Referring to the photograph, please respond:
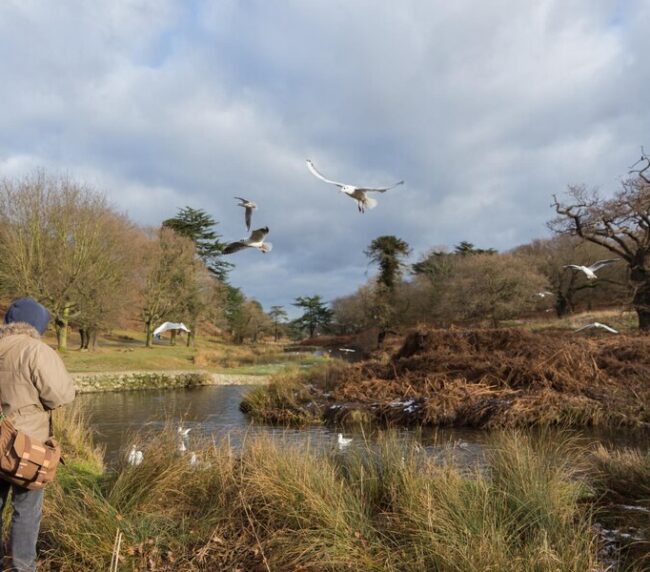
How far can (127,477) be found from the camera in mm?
4570

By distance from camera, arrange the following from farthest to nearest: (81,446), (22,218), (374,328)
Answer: (374,328) < (22,218) < (81,446)

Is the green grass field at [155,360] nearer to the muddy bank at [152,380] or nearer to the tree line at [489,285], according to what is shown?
the muddy bank at [152,380]

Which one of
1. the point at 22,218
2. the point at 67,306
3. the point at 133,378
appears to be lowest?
the point at 133,378

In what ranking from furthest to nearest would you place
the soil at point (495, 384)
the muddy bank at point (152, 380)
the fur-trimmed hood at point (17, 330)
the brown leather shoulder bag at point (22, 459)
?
the muddy bank at point (152, 380), the soil at point (495, 384), the fur-trimmed hood at point (17, 330), the brown leather shoulder bag at point (22, 459)

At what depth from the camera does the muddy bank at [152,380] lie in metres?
24.8

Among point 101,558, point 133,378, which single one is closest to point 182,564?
A: point 101,558

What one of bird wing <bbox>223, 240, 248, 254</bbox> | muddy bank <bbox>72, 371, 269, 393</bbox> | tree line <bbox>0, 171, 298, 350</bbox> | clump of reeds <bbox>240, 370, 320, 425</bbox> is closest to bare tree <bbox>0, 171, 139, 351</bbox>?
tree line <bbox>0, 171, 298, 350</bbox>

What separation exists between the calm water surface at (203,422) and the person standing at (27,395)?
3116mm

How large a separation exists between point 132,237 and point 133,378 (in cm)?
1573

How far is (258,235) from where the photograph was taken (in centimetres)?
795

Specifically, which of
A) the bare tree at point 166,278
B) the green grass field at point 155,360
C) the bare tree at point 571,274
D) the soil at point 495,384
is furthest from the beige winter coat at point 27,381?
the bare tree at point 571,274

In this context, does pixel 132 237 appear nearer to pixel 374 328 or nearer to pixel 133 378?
pixel 133 378

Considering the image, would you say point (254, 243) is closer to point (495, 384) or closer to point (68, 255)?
point (495, 384)

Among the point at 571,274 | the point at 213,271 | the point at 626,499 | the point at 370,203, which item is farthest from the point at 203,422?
the point at 213,271
